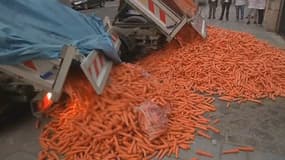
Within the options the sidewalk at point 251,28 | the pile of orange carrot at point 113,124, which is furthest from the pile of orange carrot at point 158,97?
the sidewalk at point 251,28

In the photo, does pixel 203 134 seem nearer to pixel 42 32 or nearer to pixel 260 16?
pixel 42 32

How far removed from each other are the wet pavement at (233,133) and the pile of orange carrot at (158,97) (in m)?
0.14

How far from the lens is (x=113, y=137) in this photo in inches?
141

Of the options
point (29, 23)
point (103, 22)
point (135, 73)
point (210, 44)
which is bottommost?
point (210, 44)

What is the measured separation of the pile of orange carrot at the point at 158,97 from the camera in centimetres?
355

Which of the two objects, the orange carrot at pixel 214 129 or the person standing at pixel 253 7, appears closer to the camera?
the orange carrot at pixel 214 129

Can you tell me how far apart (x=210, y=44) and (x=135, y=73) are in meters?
2.58

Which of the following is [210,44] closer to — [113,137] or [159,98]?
[159,98]

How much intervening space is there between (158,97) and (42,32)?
167cm

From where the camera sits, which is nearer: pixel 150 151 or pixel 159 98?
pixel 150 151

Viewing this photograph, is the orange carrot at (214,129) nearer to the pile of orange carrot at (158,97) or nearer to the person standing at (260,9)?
the pile of orange carrot at (158,97)

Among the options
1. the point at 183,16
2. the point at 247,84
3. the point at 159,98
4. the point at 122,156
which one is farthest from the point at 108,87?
the point at 183,16

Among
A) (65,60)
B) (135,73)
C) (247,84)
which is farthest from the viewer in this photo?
(247,84)

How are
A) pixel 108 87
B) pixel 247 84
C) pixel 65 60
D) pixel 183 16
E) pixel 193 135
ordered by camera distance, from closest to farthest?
pixel 65 60 < pixel 193 135 < pixel 108 87 < pixel 247 84 < pixel 183 16
